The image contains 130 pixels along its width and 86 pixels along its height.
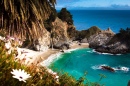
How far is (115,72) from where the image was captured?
65.3 meters

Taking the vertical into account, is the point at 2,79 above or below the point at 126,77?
above

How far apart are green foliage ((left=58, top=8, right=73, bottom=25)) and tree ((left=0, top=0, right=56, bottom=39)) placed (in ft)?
287

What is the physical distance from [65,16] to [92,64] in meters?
32.3

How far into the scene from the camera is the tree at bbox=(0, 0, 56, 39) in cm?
1285

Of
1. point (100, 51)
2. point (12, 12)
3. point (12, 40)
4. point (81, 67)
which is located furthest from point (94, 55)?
point (12, 40)

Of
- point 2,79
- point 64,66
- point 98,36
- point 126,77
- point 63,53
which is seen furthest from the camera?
point 98,36

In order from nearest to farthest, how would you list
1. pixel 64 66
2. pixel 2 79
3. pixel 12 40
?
pixel 2 79, pixel 12 40, pixel 64 66

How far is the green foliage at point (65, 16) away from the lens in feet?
336

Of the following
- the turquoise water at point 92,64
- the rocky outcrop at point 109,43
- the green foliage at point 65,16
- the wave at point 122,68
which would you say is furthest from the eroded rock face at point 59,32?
the wave at point 122,68

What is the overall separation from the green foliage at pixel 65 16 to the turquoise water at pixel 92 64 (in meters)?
12.8

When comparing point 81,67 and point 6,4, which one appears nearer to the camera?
point 6,4

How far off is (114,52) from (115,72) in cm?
2812

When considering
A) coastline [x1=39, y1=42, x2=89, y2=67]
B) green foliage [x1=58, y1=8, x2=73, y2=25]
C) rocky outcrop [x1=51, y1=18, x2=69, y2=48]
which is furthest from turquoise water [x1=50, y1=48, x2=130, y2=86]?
green foliage [x1=58, y1=8, x2=73, y2=25]

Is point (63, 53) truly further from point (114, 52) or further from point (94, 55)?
point (114, 52)
